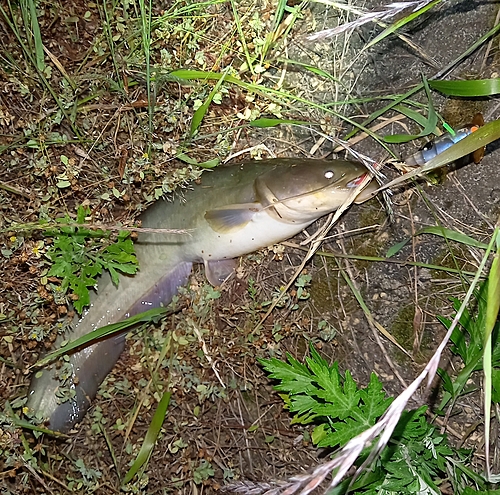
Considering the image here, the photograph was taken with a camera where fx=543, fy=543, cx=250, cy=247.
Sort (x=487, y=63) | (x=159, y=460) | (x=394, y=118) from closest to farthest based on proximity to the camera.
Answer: (x=487, y=63) < (x=394, y=118) < (x=159, y=460)

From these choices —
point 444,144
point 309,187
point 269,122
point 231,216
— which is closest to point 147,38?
point 269,122

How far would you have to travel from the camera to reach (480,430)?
7.95ft

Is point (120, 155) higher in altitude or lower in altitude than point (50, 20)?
lower

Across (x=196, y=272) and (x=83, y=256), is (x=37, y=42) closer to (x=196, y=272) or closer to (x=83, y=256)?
(x=83, y=256)

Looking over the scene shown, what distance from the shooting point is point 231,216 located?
2406mm

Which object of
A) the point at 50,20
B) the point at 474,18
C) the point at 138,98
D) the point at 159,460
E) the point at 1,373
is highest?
the point at 50,20

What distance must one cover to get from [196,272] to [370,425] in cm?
114

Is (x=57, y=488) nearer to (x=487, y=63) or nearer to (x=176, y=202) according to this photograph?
(x=176, y=202)

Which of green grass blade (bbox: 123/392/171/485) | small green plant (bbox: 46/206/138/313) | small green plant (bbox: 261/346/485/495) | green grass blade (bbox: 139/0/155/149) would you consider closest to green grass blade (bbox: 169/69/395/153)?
green grass blade (bbox: 139/0/155/149)

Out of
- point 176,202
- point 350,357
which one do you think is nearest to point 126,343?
point 176,202

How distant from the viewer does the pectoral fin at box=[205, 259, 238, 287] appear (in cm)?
260

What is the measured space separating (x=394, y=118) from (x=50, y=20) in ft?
5.54

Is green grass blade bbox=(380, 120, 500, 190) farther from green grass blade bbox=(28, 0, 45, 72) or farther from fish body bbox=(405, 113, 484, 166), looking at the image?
green grass blade bbox=(28, 0, 45, 72)

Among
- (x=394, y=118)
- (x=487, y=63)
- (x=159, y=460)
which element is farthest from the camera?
(x=159, y=460)
